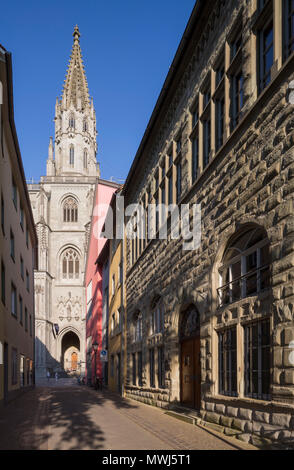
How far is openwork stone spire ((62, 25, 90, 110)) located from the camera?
3369 inches

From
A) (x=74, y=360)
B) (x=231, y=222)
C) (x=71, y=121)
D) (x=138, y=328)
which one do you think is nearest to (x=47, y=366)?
(x=74, y=360)

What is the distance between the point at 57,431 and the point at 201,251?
196 inches

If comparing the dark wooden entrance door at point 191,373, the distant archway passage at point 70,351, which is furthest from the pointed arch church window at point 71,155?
the dark wooden entrance door at point 191,373

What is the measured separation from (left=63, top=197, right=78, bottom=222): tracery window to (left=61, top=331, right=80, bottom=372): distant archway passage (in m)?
15.6

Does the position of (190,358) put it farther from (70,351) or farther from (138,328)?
(70,351)

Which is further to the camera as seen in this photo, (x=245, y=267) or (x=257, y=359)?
(x=245, y=267)

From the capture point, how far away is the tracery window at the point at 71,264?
74.1m

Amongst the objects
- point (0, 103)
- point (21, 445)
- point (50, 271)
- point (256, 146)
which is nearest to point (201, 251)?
point (256, 146)

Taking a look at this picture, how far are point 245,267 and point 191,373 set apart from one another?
4.72 m

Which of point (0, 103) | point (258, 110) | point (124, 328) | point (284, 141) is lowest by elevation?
point (124, 328)

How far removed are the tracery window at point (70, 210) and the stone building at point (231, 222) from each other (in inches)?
2305

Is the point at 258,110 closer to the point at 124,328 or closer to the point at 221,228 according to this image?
the point at 221,228

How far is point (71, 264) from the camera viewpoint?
74188 millimetres
